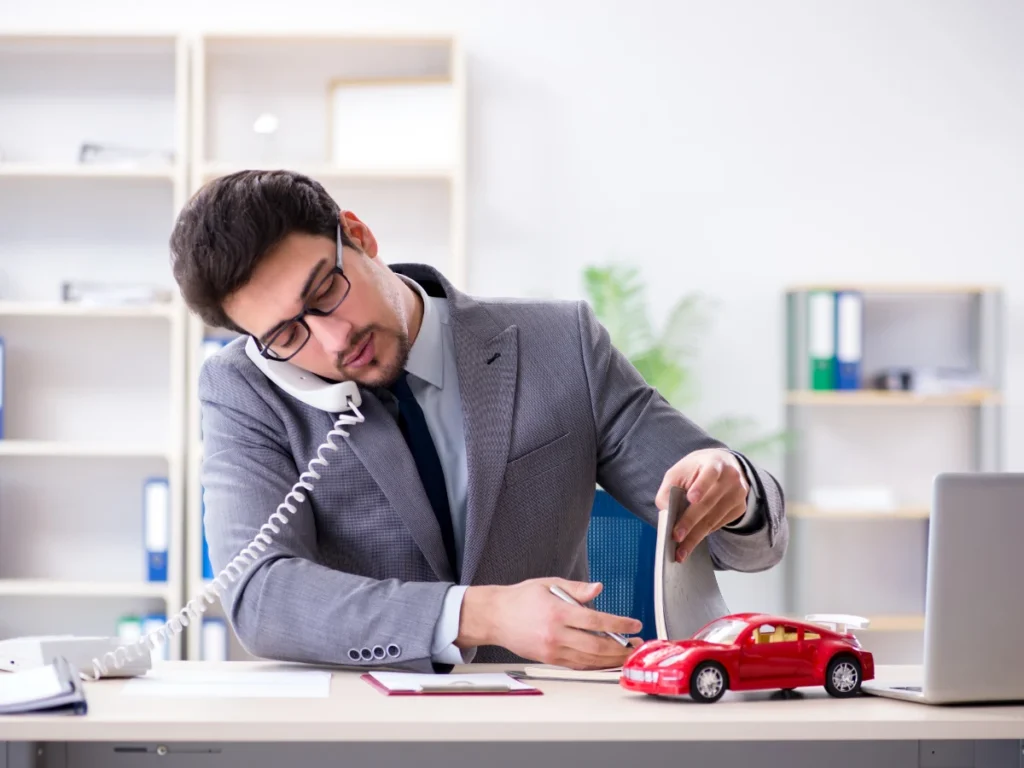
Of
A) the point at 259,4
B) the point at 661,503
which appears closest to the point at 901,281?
the point at 259,4

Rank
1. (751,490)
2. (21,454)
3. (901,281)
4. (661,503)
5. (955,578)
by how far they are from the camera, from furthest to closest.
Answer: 1. (901,281)
2. (21,454)
3. (751,490)
4. (661,503)
5. (955,578)

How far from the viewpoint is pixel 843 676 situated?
1.26 meters

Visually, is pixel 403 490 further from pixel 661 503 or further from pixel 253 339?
pixel 661 503

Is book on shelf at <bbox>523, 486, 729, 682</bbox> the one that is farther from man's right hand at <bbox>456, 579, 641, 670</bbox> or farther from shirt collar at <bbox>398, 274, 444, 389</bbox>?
shirt collar at <bbox>398, 274, 444, 389</bbox>

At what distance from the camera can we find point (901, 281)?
436cm

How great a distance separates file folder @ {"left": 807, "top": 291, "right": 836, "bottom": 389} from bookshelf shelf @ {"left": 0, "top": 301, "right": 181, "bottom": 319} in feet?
7.09

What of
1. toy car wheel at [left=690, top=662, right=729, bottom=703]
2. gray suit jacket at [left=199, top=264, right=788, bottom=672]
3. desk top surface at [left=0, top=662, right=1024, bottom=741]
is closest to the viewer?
desk top surface at [left=0, top=662, right=1024, bottom=741]

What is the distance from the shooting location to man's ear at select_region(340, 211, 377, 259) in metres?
1.72

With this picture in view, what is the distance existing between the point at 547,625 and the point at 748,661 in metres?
0.23

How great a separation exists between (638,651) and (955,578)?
329mm

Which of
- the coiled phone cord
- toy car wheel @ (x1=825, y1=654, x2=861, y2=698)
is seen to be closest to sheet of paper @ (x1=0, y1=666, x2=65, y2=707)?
the coiled phone cord

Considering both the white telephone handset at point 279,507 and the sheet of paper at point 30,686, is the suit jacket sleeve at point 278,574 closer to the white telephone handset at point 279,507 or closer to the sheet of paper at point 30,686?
the white telephone handset at point 279,507

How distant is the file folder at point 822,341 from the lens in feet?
13.2

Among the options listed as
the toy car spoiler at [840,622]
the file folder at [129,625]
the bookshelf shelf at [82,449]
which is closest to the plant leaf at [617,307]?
the bookshelf shelf at [82,449]
